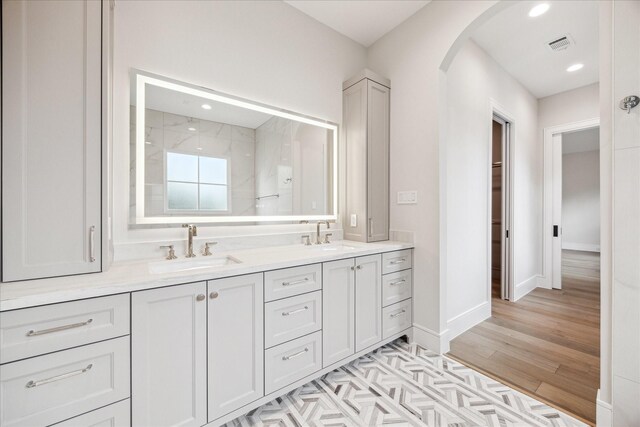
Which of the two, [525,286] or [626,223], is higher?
[626,223]

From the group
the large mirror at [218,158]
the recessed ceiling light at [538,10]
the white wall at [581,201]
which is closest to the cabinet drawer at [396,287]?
the large mirror at [218,158]

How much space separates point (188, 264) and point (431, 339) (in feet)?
6.47

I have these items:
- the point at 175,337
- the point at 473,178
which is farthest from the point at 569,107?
the point at 175,337

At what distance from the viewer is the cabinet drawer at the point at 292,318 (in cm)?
147

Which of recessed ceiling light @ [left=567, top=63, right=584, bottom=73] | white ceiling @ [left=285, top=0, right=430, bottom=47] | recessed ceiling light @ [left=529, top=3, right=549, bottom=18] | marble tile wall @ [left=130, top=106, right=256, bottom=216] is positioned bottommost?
marble tile wall @ [left=130, top=106, right=256, bottom=216]

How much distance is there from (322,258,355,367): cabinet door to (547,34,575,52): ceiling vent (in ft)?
10.3

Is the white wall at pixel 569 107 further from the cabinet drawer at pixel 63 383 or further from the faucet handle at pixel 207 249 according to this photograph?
the cabinet drawer at pixel 63 383

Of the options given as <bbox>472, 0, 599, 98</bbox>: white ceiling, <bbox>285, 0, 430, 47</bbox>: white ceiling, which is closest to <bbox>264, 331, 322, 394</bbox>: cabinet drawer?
<bbox>285, 0, 430, 47</bbox>: white ceiling

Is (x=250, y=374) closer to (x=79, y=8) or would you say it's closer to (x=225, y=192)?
(x=225, y=192)

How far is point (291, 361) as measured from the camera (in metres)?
1.57

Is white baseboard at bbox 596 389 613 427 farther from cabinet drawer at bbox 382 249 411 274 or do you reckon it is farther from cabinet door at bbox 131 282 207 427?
cabinet door at bbox 131 282 207 427

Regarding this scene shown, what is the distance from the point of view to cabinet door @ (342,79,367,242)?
2.39 meters

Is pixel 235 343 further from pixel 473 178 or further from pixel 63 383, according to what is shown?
pixel 473 178

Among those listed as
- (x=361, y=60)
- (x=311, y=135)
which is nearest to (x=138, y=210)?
(x=311, y=135)
